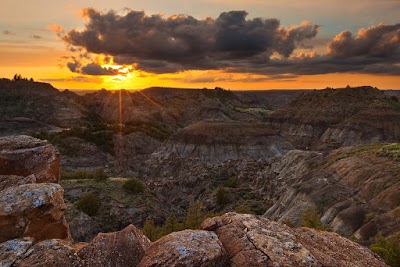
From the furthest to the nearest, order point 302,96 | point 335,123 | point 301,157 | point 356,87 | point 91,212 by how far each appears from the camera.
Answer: point 302,96, point 356,87, point 335,123, point 301,157, point 91,212

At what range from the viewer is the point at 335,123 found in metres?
152

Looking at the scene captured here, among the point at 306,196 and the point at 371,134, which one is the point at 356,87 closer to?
the point at 371,134

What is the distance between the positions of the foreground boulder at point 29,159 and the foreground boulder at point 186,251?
12101 millimetres

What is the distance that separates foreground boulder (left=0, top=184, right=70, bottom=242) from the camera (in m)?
13.6

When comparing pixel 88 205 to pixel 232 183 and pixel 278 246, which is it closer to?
pixel 232 183

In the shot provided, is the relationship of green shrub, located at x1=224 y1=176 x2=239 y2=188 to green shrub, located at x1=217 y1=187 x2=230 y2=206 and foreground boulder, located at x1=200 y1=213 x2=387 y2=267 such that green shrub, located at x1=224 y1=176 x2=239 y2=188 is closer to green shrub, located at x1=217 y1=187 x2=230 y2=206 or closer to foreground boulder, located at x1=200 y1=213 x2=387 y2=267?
green shrub, located at x1=217 y1=187 x2=230 y2=206

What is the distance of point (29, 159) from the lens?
2184 centimetres

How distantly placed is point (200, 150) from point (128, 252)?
345ft

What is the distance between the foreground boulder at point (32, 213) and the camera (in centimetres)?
1357

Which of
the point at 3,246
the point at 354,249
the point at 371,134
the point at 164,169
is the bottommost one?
the point at 164,169

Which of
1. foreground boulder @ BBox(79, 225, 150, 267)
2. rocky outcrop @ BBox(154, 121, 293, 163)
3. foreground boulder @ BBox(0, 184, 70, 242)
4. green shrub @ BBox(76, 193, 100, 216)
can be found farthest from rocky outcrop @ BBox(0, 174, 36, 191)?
rocky outcrop @ BBox(154, 121, 293, 163)

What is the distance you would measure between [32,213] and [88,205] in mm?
55421

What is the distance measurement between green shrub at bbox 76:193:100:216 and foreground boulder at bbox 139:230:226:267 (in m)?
57.8

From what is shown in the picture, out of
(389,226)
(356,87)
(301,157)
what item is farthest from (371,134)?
(389,226)
